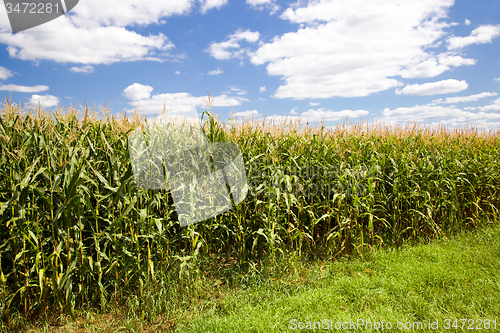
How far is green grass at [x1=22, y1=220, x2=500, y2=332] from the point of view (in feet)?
10.4

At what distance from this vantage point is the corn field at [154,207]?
10.8ft

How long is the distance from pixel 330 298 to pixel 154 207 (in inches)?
104

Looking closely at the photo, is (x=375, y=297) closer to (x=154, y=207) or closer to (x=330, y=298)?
(x=330, y=298)

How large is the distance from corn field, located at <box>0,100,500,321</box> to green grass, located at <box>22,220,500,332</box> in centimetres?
31

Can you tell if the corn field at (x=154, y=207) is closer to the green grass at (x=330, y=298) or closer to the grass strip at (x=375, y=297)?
the green grass at (x=330, y=298)

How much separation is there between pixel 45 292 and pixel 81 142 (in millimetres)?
1825

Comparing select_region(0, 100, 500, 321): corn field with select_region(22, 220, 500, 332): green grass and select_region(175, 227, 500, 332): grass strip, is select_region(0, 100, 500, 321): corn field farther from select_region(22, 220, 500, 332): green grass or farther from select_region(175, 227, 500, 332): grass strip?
select_region(175, 227, 500, 332): grass strip

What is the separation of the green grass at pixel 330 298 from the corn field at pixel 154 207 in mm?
312

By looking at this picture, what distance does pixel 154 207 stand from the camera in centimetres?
403

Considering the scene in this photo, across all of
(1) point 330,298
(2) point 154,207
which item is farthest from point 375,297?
(2) point 154,207

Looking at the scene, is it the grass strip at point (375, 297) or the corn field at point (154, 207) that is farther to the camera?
the corn field at point (154, 207)

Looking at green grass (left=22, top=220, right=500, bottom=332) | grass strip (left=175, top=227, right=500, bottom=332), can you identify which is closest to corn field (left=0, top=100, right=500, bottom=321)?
green grass (left=22, top=220, right=500, bottom=332)

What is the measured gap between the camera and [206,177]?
13.3 ft

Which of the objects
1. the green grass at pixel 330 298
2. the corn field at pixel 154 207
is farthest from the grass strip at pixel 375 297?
the corn field at pixel 154 207
